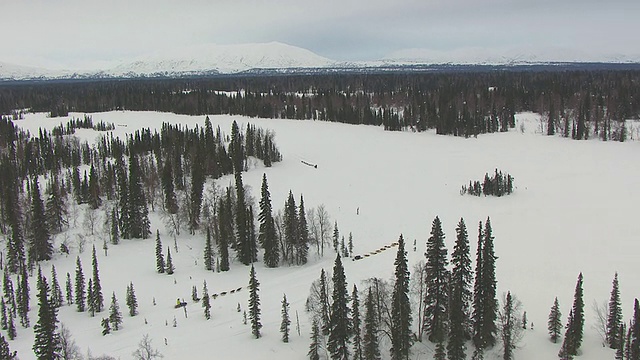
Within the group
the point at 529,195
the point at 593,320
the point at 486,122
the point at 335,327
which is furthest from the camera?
the point at 486,122

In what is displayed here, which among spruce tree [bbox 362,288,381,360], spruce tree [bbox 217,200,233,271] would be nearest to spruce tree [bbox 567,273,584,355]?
spruce tree [bbox 362,288,381,360]

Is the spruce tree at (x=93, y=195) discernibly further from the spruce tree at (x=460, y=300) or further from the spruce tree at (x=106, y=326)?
the spruce tree at (x=460, y=300)

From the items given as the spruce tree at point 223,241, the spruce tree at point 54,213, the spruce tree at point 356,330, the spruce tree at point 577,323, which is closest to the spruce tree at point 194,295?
the spruce tree at point 223,241

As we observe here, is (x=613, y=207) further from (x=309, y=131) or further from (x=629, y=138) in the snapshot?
(x=309, y=131)

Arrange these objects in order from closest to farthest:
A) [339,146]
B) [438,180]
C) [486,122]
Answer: [438,180] < [339,146] < [486,122]

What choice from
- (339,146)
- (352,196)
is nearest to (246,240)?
(352,196)

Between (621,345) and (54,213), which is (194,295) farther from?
(621,345)

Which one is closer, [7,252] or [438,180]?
[7,252]
